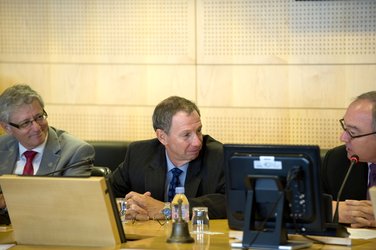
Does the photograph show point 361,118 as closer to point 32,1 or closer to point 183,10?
point 183,10

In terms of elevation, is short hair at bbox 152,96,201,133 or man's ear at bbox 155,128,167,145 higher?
short hair at bbox 152,96,201,133

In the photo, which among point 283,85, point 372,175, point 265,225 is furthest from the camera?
point 283,85

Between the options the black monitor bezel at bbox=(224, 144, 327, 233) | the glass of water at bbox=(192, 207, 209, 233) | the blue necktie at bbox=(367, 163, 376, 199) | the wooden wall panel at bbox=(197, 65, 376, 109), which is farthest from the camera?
the wooden wall panel at bbox=(197, 65, 376, 109)

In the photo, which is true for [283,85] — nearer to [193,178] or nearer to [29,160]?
[193,178]

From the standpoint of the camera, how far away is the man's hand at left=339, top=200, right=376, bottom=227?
4.45 metres

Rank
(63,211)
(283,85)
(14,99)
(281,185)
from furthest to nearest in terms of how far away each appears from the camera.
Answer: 1. (283,85)
2. (14,99)
3. (63,211)
4. (281,185)

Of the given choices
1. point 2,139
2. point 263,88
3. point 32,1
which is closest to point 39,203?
point 2,139

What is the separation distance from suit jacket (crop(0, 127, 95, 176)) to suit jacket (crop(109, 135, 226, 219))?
0.24m

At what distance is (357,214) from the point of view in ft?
14.7

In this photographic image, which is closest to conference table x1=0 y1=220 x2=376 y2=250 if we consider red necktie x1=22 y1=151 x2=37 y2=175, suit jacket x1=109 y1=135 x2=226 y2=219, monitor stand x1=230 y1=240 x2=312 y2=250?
monitor stand x1=230 y1=240 x2=312 y2=250

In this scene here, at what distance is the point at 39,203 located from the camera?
Result: 13.4 feet

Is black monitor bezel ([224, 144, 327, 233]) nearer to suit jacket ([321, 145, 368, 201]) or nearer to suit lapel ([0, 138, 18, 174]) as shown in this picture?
suit jacket ([321, 145, 368, 201])

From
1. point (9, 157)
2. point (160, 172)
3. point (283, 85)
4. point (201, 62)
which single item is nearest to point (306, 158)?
point (160, 172)

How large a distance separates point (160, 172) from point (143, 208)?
0.59 meters
